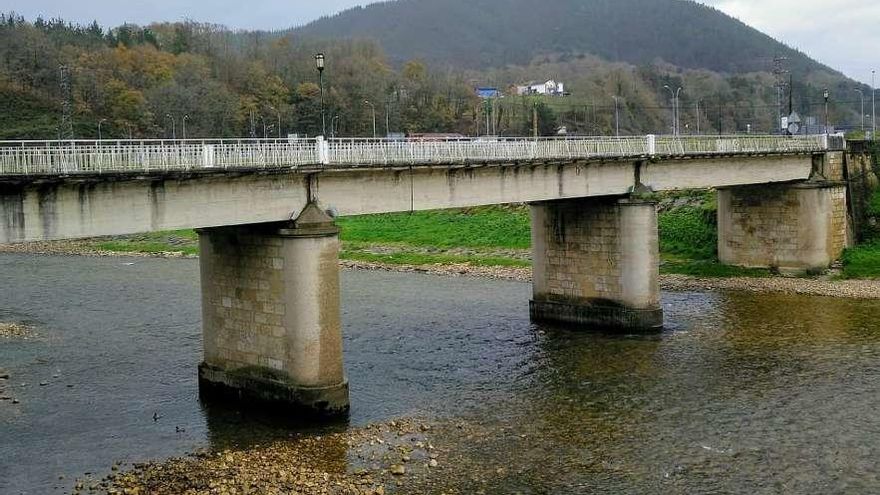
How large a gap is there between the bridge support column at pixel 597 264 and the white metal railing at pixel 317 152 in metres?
3.49

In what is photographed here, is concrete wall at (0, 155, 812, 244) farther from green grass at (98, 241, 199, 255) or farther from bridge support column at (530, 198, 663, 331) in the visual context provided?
green grass at (98, 241, 199, 255)

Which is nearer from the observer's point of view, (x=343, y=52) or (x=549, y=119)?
(x=549, y=119)

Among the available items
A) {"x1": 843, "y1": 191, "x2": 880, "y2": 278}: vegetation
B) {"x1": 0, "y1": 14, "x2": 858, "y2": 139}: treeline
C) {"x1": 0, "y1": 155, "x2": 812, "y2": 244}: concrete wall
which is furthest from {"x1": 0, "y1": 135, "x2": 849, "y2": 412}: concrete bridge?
{"x1": 0, "y1": 14, "x2": 858, "y2": 139}: treeline

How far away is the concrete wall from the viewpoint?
80.9ft

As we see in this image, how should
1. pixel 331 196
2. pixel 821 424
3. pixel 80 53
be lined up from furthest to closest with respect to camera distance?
pixel 80 53, pixel 331 196, pixel 821 424

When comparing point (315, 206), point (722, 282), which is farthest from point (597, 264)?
point (315, 206)

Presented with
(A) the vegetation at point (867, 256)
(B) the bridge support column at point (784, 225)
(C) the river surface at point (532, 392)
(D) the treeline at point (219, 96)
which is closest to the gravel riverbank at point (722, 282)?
(A) the vegetation at point (867, 256)

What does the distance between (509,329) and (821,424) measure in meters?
18.1

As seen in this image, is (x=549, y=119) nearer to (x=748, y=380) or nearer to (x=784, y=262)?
(x=784, y=262)

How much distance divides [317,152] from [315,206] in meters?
1.88

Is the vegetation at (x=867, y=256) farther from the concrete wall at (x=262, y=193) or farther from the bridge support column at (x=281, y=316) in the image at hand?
the bridge support column at (x=281, y=316)

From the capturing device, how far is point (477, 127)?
141125mm

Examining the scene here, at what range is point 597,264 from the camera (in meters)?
45.1

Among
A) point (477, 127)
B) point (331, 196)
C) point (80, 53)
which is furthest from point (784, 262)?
point (80, 53)
